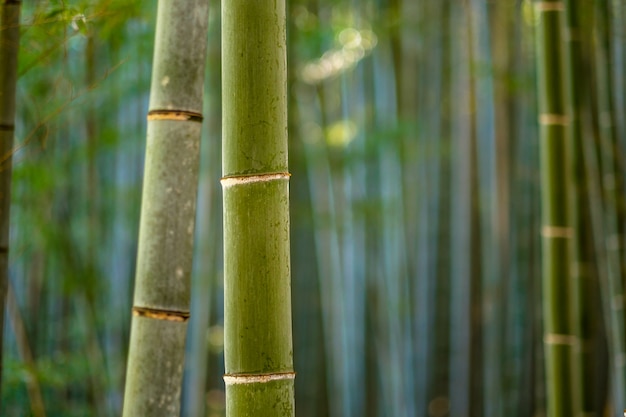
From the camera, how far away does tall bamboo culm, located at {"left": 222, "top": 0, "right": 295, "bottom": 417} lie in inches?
44.9

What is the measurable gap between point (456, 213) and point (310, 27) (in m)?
1.45

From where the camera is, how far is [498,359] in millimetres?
4691

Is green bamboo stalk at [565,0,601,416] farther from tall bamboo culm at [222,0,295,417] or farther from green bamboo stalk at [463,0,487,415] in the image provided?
green bamboo stalk at [463,0,487,415]

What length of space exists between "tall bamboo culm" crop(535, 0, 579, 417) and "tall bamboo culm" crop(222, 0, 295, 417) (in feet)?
3.27

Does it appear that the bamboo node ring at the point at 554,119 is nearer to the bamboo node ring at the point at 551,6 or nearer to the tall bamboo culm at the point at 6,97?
the bamboo node ring at the point at 551,6

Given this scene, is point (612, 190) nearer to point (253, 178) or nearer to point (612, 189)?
point (612, 189)

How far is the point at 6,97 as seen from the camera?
166 centimetres

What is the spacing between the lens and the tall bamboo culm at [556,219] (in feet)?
6.43

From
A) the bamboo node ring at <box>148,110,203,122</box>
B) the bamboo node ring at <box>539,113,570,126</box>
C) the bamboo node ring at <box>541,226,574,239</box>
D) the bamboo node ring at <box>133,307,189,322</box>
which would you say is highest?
the bamboo node ring at <box>539,113,570,126</box>

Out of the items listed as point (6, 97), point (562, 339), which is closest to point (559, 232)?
point (562, 339)

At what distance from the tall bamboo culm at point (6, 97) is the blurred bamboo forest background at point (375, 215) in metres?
2.32

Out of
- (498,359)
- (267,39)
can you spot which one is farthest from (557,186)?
(498,359)

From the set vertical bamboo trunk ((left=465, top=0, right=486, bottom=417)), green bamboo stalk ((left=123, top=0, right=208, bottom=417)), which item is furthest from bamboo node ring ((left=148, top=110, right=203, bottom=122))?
vertical bamboo trunk ((left=465, top=0, right=486, bottom=417))

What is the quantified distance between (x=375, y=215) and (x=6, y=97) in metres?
3.90
